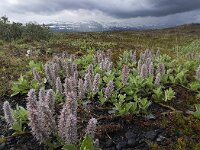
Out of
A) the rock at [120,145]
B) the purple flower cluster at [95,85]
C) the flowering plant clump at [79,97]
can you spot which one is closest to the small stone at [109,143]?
the rock at [120,145]

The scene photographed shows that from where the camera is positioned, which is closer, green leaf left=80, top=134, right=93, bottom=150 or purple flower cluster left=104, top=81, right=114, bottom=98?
green leaf left=80, top=134, right=93, bottom=150

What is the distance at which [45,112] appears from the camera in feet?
18.4

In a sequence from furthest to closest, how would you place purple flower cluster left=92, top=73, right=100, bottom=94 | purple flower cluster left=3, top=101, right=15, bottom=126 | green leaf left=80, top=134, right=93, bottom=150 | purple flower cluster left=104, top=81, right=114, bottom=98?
purple flower cluster left=92, top=73, right=100, bottom=94 → purple flower cluster left=104, top=81, right=114, bottom=98 → purple flower cluster left=3, top=101, right=15, bottom=126 → green leaf left=80, top=134, right=93, bottom=150

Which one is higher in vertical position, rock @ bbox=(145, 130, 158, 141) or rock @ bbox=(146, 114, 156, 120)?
rock @ bbox=(146, 114, 156, 120)

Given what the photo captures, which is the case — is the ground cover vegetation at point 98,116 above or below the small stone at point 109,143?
above

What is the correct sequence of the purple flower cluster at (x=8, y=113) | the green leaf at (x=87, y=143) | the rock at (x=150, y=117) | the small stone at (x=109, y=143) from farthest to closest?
the rock at (x=150, y=117)
the small stone at (x=109, y=143)
the purple flower cluster at (x=8, y=113)
the green leaf at (x=87, y=143)

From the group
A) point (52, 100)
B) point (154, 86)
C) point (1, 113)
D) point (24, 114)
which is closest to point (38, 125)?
point (52, 100)

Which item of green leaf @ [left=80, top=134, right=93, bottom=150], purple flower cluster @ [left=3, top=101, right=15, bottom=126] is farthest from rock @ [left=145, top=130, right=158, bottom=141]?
purple flower cluster @ [left=3, top=101, right=15, bottom=126]

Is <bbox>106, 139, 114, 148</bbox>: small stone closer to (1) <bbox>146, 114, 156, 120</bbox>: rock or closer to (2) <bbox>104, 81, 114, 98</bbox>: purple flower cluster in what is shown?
(1) <bbox>146, 114, 156, 120</bbox>: rock

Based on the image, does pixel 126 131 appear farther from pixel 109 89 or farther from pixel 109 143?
pixel 109 89

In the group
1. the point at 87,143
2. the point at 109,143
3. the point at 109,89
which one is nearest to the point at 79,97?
the point at 109,89

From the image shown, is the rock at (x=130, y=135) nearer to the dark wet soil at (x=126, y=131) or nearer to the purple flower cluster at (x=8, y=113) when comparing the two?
the dark wet soil at (x=126, y=131)

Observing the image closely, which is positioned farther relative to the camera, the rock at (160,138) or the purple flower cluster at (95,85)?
the purple flower cluster at (95,85)

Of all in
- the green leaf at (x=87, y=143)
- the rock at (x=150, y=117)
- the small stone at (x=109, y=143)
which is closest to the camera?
the green leaf at (x=87, y=143)
